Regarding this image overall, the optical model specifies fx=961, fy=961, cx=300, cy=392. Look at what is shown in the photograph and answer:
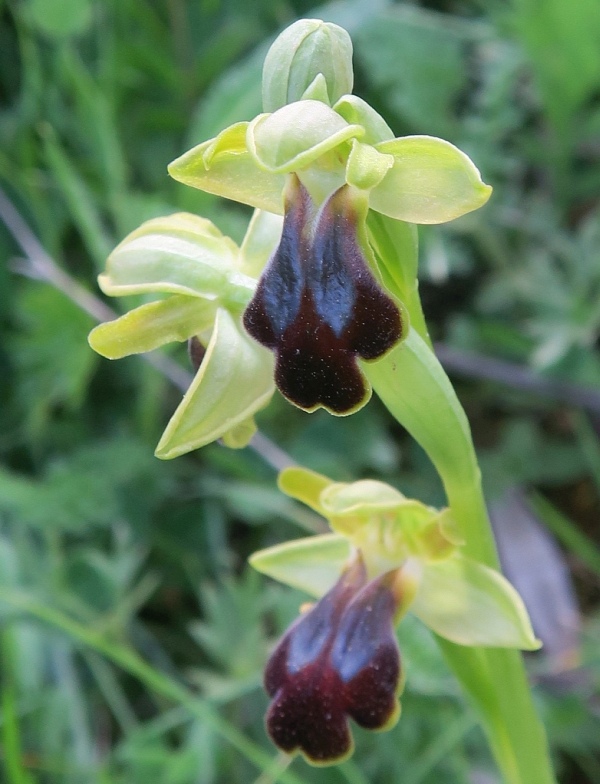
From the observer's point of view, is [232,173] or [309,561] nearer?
[232,173]

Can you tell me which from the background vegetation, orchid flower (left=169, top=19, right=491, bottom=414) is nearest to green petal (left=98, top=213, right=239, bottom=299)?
orchid flower (left=169, top=19, right=491, bottom=414)

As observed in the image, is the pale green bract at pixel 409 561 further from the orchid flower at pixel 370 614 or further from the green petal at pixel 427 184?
the green petal at pixel 427 184

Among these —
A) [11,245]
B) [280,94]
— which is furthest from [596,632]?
[11,245]

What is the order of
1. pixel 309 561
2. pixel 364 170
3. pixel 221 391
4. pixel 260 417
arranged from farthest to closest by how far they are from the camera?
pixel 260 417, pixel 309 561, pixel 221 391, pixel 364 170

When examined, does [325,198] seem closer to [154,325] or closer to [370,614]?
[154,325]

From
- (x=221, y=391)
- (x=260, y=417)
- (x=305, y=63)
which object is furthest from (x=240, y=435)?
(x=260, y=417)

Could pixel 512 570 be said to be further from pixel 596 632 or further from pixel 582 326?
pixel 582 326
